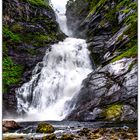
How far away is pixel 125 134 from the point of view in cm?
1021

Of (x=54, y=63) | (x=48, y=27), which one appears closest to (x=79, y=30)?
(x=48, y=27)

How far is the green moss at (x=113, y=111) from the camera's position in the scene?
17.1 meters

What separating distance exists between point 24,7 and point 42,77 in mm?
9030

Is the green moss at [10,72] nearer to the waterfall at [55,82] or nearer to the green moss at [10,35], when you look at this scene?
the waterfall at [55,82]

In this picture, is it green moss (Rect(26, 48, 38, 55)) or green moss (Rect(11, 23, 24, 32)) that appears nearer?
green moss (Rect(26, 48, 38, 55))

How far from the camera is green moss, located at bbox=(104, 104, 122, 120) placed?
56.2ft

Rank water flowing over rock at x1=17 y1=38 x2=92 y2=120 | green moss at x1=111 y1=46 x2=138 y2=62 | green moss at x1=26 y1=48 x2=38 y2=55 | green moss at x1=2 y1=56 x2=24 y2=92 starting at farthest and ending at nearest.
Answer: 1. green moss at x1=26 y1=48 x2=38 y2=55
2. green moss at x1=2 y1=56 x2=24 y2=92
3. water flowing over rock at x1=17 y1=38 x2=92 y2=120
4. green moss at x1=111 y1=46 x2=138 y2=62

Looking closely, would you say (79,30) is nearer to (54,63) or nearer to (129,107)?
(54,63)

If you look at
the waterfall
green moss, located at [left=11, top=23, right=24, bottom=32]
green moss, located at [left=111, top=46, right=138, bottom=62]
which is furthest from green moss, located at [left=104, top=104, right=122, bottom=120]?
green moss, located at [left=11, top=23, right=24, bottom=32]

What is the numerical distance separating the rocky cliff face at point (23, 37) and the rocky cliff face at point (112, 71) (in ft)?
14.2

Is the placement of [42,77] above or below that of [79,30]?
below

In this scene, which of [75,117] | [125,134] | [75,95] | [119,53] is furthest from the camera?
[119,53]

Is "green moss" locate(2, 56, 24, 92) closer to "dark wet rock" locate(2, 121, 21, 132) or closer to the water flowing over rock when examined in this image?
the water flowing over rock

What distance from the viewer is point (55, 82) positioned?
82.3ft
